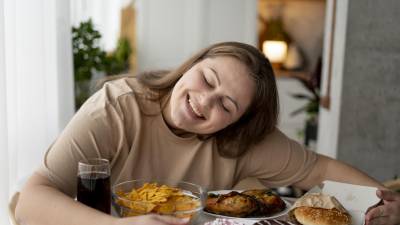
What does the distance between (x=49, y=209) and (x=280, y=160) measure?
0.75 m

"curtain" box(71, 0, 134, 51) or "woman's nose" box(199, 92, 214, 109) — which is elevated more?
"curtain" box(71, 0, 134, 51)

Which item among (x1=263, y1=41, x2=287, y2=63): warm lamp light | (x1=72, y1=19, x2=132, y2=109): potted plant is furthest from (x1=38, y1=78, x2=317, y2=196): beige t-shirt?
(x1=263, y1=41, x2=287, y2=63): warm lamp light

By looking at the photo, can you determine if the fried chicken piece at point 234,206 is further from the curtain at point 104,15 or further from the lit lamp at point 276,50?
the lit lamp at point 276,50

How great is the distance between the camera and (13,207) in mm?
1285

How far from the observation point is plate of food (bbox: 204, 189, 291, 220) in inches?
49.4

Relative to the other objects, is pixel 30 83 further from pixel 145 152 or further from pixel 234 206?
pixel 234 206

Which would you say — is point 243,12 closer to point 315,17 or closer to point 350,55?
point 315,17

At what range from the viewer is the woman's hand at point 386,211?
51.7 inches

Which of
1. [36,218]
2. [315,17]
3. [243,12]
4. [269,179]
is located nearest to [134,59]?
[243,12]

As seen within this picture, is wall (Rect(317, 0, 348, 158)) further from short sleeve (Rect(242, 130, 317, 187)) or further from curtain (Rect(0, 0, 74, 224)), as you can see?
curtain (Rect(0, 0, 74, 224))

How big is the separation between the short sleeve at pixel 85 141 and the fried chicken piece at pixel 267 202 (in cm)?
38

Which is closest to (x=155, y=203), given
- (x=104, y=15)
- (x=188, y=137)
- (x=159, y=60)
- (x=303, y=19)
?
(x=188, y=137)

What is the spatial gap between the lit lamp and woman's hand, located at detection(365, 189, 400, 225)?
5.23 metres

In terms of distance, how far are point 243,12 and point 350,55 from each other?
2.70 metres
